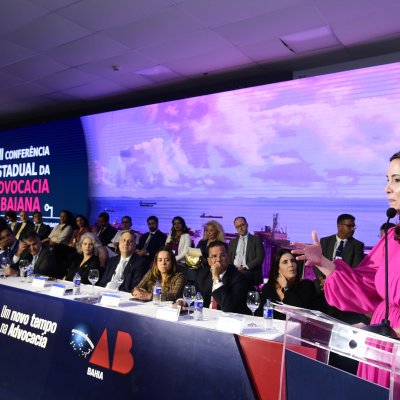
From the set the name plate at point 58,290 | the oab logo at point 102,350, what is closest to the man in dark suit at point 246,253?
the name plate at point 58,290

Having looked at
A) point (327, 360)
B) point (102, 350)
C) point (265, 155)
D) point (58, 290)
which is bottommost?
point (102, 350)

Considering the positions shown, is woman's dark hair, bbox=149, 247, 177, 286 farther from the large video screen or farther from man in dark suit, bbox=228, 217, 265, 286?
the large video screen

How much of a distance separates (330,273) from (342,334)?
643 mm

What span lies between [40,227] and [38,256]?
3.30 m

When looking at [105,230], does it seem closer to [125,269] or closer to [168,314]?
[125,269]

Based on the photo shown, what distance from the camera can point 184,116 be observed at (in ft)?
19.5

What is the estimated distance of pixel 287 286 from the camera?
274cm

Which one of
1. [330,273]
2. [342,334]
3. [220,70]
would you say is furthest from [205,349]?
[220,70]

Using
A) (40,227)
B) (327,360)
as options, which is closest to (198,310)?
(327,360)

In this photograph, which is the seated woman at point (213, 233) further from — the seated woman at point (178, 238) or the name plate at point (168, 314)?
the name plate at point (168, 314)

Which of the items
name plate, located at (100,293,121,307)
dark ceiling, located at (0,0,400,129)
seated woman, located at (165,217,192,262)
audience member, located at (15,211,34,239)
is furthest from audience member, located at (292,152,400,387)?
audience member, located at (15,211,34,239)

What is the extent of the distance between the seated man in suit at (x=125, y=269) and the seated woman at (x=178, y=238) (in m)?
1.93

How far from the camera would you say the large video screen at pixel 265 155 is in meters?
4.43

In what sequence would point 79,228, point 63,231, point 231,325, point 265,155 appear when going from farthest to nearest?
Answer: point 79,228, point 63,231, point 265,155, point 231,325
